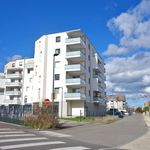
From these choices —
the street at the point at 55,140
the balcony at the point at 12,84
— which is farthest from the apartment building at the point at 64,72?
the street at the point at 55,140

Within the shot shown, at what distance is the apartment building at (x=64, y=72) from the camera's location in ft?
174

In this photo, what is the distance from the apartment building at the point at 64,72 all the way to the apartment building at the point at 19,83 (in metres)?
8.41

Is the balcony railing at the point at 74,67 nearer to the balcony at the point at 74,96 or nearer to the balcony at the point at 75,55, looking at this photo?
the balcony at the point at 75,55

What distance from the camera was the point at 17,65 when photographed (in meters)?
72.4

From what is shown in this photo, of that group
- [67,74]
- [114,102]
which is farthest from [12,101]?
[114,102]

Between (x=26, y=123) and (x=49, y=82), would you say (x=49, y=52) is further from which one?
(x=26, y=123)

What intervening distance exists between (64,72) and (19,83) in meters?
→ 18.6

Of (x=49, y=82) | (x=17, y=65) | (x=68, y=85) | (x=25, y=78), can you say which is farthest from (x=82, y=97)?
(x=17, y=65)

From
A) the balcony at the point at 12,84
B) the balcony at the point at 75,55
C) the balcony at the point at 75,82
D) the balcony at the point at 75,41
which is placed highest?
the balcony at the point at 75,41

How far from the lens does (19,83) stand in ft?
225

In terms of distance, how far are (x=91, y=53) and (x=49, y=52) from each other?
41.8 feet

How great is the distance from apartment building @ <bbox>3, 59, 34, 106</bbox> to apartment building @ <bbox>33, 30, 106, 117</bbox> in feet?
27.6

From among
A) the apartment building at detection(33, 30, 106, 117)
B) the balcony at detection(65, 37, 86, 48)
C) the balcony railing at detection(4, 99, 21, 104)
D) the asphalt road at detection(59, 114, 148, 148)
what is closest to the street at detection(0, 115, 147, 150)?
the asphalt road at detection(59, 114, 148, 148)

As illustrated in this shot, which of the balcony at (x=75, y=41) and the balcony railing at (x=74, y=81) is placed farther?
the balcony at (x=75, y=41)
